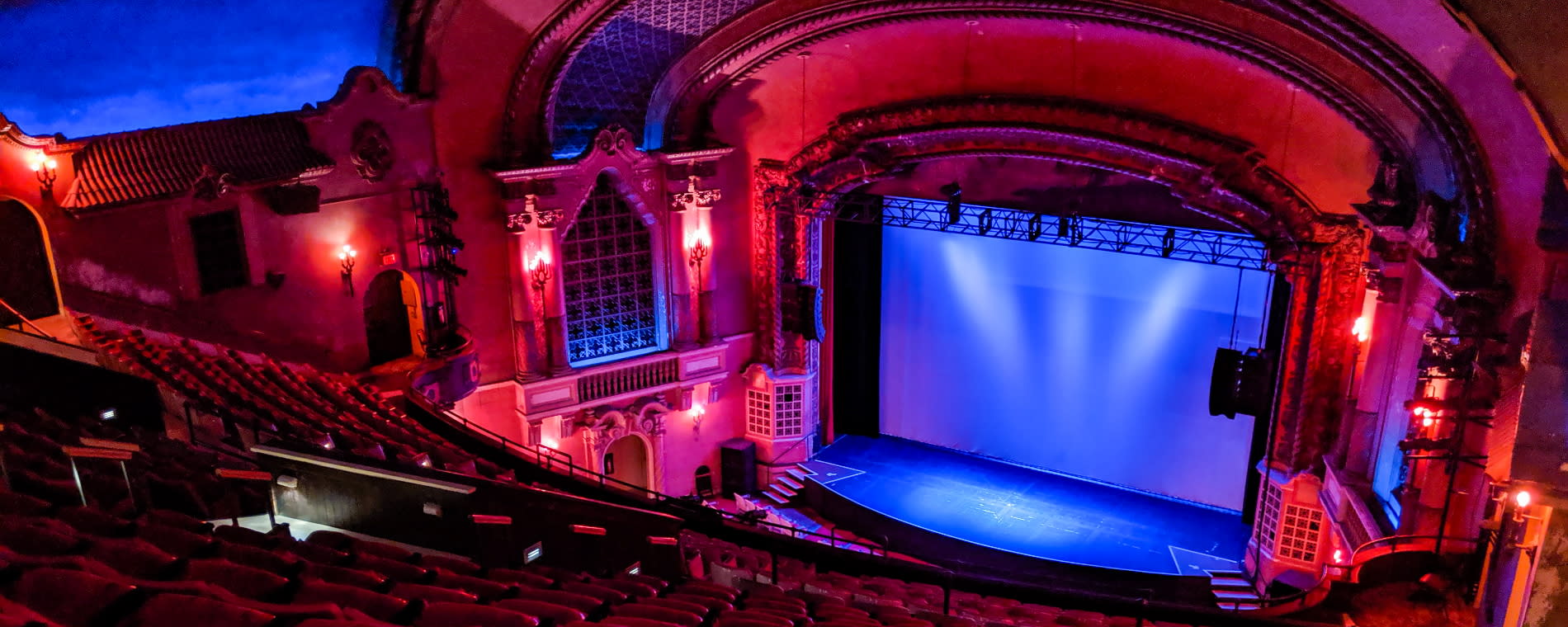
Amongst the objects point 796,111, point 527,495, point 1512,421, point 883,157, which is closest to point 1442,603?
point 1512,421

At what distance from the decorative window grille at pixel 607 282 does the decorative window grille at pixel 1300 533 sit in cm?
945

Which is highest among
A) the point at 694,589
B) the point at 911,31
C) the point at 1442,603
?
the point at 911,31

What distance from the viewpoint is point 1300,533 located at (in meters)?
13.1

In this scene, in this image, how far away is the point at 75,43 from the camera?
1049 cm

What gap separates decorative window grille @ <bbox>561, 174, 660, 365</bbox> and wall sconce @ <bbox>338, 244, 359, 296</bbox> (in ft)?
10.5

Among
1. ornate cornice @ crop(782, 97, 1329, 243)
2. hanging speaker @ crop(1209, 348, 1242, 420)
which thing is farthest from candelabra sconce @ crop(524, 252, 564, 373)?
hanging speaker @ crop(1209, 348, 1242, 420)

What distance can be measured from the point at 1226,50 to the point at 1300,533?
6254 mm

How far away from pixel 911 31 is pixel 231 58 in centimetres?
854

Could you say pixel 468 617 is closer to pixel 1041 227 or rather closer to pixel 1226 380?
pixel 1226 380

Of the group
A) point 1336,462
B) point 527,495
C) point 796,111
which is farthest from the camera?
point 796,111

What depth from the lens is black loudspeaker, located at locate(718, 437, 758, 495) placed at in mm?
17359

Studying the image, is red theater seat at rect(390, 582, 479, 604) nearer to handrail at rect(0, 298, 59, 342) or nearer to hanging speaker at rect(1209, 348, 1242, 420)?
Answer: handrail at rect(0, 298, 59, 342)

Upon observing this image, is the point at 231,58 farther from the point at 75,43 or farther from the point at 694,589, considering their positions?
the point at 694,589

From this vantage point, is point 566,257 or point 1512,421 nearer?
point 1512,421
